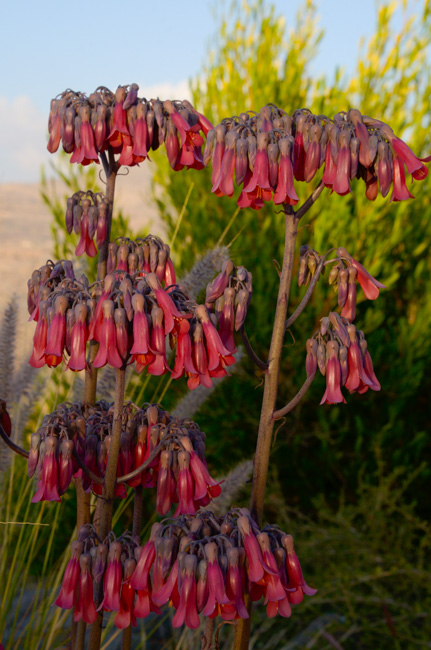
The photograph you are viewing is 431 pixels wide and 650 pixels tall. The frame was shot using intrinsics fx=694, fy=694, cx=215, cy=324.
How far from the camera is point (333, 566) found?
3430 millimetres

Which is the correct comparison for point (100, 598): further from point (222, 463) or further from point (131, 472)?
point (222, 463)

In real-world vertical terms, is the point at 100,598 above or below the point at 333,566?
above

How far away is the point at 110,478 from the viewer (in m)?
1.42

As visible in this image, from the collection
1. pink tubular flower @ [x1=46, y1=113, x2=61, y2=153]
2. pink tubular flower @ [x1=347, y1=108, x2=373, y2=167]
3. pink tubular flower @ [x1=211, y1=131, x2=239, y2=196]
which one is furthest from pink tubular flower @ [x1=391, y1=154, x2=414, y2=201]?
pink tubular flower @ [x1=46, y1=113, x2=61, y2=153]

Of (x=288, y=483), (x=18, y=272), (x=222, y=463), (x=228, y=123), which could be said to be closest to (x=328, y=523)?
(x=288, y=483)

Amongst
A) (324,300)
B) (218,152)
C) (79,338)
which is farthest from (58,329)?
(324,300)

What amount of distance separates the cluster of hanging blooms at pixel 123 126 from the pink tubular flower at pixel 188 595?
879 millimetres

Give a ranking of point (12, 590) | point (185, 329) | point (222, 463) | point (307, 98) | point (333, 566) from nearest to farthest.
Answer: point (185, 329)
point (12, 590)
point (333, 566)
point (222, 463)
point (307, 98)

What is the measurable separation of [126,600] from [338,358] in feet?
A: 2.17

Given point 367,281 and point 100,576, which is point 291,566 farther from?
point 367,281

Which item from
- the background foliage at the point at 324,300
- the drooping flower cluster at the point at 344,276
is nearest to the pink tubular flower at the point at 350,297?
the drooping flower cluster at the point at 344,276

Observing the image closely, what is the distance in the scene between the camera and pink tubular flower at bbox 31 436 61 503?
138 centimetres

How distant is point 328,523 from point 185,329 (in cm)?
344

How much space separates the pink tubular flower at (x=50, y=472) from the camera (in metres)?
1.38
